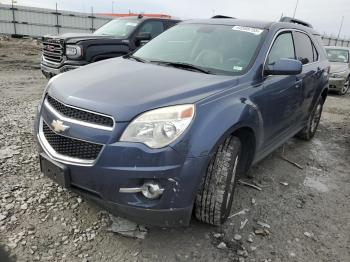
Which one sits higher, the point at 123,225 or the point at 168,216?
the point at 168,216

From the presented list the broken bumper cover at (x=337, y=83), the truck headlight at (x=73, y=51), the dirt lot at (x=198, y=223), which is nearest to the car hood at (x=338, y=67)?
the broken bumper cover at (x=337, y=83)

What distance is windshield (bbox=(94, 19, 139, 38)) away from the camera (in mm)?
7995

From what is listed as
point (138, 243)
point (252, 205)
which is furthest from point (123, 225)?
point (252, 205)

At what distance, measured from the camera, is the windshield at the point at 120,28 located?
8.00m

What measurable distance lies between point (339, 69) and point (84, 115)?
10.4 m

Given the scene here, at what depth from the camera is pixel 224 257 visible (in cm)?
271

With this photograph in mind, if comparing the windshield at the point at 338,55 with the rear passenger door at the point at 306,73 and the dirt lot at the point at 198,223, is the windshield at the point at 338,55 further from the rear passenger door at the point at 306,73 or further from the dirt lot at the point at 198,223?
the dirt lot at the point at 198,223

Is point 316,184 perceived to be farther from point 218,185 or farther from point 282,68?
point 218,185

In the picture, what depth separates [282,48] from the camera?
395cm

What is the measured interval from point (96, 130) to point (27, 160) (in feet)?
6.57

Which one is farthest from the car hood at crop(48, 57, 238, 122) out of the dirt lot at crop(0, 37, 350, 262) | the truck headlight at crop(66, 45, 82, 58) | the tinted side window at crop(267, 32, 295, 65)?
the truck headlight at crop(66, 45, 82, 58)

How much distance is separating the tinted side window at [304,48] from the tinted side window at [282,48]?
209 mm

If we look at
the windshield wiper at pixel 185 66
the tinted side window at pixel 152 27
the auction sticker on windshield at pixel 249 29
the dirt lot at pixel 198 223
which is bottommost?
the dirt lot at pixel 198 223

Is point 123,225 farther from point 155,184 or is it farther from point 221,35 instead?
point 221,35
